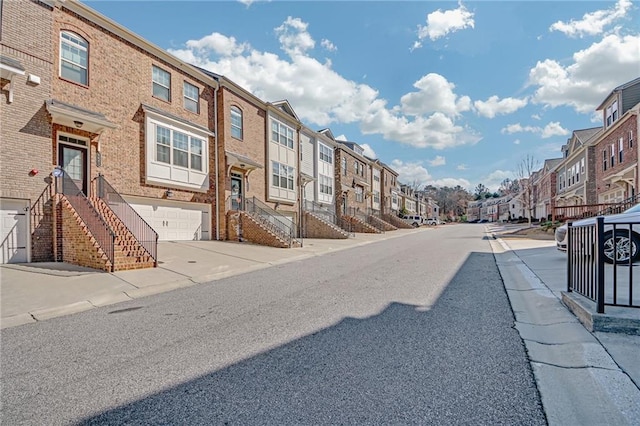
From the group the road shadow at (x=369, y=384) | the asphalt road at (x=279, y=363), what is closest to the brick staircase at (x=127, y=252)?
the asphalt road at (x=279, y=363)

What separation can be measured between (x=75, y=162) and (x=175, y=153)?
14.2 ft

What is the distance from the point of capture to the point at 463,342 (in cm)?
400

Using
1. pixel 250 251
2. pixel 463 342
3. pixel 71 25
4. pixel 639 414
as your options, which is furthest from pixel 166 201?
pixel 639 414

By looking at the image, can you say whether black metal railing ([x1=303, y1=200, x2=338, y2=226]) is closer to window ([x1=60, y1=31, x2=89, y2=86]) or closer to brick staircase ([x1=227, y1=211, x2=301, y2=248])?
brick staircase ([x1=227, y1=211, x2=301, y2=248])

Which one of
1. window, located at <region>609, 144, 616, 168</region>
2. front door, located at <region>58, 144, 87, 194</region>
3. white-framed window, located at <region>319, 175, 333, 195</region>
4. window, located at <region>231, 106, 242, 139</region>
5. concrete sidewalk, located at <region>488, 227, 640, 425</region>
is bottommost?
concrete sidewalk, located at <region>488, 227, 640, 425</region>

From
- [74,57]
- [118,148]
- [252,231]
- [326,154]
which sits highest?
[74,57]

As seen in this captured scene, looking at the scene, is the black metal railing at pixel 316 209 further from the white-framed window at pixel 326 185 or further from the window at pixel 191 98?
the window at pixel 191 98

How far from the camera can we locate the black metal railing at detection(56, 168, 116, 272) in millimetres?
9678

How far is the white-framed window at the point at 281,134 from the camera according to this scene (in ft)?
76.8

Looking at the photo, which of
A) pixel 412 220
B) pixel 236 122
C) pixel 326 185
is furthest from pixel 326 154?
pixel 412 220

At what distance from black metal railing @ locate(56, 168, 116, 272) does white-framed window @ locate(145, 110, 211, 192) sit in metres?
3.47

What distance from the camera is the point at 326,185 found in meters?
31.7

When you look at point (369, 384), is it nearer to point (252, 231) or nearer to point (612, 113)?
point (252, 231)

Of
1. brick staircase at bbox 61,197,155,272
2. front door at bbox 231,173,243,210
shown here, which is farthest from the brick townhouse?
brick staircase at bbox 61,197,155,272
